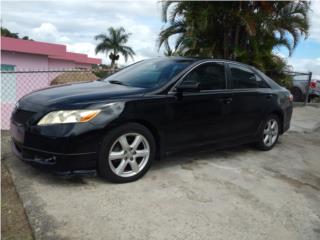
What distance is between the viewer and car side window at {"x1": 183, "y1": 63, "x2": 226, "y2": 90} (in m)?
4.13

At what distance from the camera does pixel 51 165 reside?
3.16 meters

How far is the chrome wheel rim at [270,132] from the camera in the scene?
208 inches

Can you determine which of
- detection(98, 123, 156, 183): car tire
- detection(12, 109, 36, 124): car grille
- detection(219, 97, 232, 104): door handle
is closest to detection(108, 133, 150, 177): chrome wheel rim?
detection(98, 123, 156, 183): car tire

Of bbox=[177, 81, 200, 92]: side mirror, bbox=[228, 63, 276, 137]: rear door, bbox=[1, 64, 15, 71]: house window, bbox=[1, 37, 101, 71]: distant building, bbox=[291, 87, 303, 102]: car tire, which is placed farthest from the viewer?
bbox=[1, 37, 101, 71]: distant building

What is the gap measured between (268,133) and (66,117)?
3562 millimetres

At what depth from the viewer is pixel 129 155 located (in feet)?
11.5

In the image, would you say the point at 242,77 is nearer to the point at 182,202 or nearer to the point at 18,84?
the point at 182,202

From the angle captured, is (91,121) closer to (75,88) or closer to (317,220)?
(75,88)

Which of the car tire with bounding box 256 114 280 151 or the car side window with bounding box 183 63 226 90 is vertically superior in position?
the car side window with bounding box 183 63 226 90

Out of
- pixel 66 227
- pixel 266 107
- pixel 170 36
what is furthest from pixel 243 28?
pixel 66 227

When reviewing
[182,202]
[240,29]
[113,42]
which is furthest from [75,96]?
[113,42]

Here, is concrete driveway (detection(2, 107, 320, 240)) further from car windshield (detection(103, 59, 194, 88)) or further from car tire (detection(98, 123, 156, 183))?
car windshield (detection(103, 59, 194, 88))

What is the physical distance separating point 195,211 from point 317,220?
1235mm

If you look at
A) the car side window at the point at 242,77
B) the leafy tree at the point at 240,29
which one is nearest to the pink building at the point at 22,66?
the leafy tree at the point at 240,29
